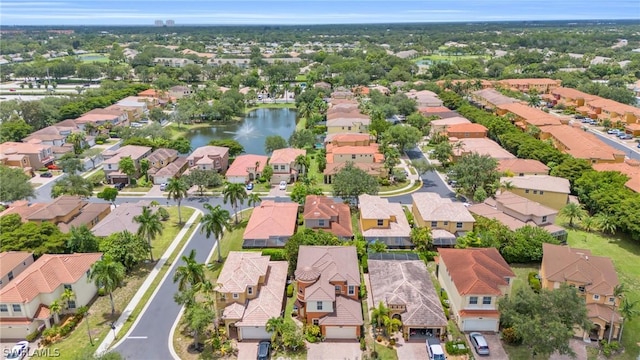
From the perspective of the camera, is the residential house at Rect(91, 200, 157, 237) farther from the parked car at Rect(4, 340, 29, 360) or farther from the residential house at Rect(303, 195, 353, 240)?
the residential house at Rect(303, 195, 353, 240)

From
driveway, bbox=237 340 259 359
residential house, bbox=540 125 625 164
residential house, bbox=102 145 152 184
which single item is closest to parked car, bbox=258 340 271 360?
driveway, bbox=237 340 259 359

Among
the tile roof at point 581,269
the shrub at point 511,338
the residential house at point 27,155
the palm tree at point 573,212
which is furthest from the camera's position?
the residential house at point 27,155

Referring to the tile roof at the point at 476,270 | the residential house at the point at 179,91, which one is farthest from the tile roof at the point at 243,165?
the residential house at the point at 179,91

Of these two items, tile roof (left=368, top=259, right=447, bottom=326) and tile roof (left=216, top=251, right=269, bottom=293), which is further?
tile roof (left=216, top=251, right=269, bottom=293)

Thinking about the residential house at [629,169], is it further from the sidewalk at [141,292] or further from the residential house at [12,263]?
the residential house at [12,263]

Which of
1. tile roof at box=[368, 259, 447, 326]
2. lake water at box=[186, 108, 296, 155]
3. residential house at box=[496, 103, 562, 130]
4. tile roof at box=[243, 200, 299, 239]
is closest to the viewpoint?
tile roof at box=[368, 259, 447, 326]

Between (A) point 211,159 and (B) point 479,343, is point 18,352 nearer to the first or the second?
(B) point 479,343

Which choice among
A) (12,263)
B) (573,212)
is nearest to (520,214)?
(573,212)
